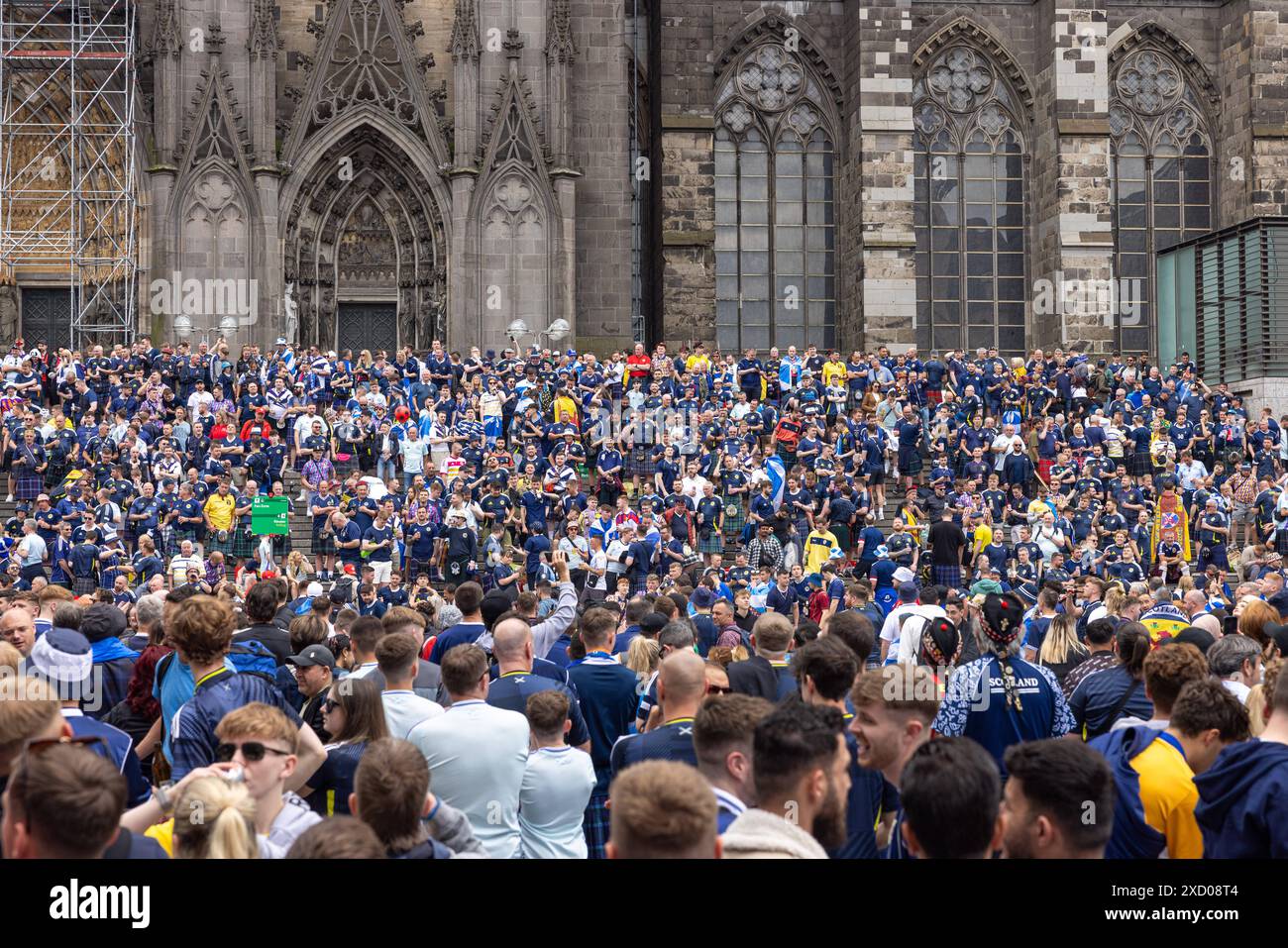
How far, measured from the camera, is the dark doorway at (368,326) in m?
36.9

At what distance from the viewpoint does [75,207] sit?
35.8 m

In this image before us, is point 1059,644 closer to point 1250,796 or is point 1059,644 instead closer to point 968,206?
point 1250,796

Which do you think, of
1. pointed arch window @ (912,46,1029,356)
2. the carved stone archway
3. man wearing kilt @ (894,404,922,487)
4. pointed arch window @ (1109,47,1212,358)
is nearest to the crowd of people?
man wearing kilt @ (894,404,922,487)

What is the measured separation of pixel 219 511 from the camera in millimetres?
24688

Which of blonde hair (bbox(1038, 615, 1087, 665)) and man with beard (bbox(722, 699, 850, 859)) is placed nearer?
man with beard (bbox(722, 699, 850, 859))

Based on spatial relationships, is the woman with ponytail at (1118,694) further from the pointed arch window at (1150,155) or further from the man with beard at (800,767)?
the pointed arch window at (1150,155)

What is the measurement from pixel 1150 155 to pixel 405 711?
37.3 m

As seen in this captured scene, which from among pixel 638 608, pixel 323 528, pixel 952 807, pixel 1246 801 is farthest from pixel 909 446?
pixel 952 807

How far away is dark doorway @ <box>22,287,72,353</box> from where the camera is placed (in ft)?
119

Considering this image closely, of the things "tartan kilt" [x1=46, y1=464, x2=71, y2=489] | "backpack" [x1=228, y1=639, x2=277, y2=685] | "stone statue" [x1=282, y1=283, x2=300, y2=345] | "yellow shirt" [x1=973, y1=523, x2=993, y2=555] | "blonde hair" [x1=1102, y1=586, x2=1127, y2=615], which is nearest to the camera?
"backpack" [x1=228, y1=639, x2=277, y2=685]

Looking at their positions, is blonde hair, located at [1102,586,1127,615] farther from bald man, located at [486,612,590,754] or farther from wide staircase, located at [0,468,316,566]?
wide staircase, located at [0,468,316,566]

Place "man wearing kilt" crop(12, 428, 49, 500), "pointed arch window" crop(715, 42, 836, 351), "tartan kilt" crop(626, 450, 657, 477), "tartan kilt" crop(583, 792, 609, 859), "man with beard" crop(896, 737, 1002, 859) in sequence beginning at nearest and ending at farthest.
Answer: "man with beard" crop(896, 737, 1002, 859), "tartan kilt" crop(583, 792, 609, 859), "man wearing kilt" crop(12, 428, 49, 500), "tartan kilt" crop(626, 450, 657, 477), "pointed arch window" crop(715, 42, 836, 351)

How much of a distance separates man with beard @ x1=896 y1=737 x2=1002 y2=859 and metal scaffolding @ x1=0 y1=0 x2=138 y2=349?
105 ft
